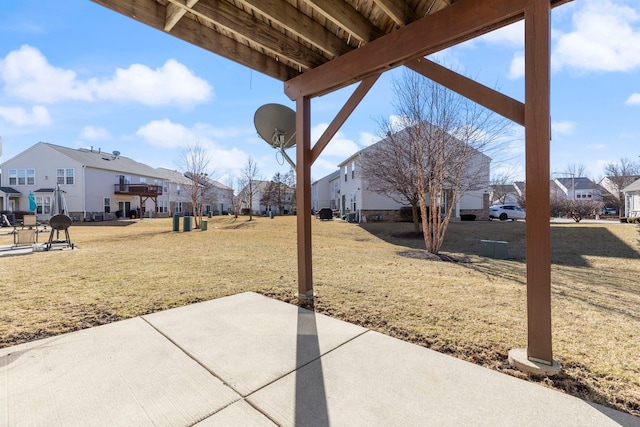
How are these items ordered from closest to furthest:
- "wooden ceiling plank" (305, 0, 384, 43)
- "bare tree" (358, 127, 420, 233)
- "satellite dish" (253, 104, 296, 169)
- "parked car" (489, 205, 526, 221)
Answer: "wooden ceiling plank" (305, 0, 384, 43), "satellite dish" (253, 104, 296, 169), "bare tree" (358, 127, 420, 233), "parked car" (489, 205, 526, 221)

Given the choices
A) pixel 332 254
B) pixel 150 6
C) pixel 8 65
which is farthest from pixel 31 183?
pixel 150 6

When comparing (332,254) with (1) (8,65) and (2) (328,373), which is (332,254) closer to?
(2) (328,373)

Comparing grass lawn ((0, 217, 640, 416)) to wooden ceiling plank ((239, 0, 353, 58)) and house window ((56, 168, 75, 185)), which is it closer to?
wooden ceiling plank ((239, 0, 353, 58))

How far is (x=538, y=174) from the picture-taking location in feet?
7.39

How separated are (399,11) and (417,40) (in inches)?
13.7

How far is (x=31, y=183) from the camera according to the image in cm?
2919

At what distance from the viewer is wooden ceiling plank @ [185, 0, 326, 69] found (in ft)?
9.69

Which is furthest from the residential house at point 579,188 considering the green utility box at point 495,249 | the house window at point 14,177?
the house window at point 14,177

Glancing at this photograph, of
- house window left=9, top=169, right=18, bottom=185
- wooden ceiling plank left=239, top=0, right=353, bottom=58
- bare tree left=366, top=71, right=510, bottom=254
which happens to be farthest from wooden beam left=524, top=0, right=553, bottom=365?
house window left=9, top=169, right=18, bottom=185

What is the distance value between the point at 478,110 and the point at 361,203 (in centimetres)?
1344

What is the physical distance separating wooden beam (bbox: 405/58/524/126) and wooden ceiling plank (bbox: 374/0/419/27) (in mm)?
422

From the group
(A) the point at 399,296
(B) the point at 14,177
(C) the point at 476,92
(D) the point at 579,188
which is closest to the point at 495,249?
(A) the point at 399,296

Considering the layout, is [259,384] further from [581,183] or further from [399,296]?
[581,183]

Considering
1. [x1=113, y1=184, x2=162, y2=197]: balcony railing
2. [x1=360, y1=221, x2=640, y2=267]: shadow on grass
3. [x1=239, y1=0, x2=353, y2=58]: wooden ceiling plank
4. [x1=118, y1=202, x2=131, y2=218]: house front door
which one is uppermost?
[x1=113, y1=184, x2=162, y2=197]: balcony railing
